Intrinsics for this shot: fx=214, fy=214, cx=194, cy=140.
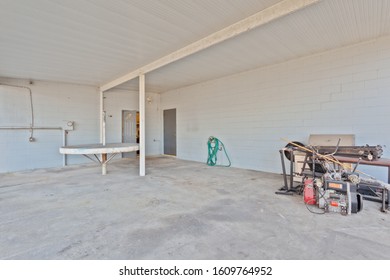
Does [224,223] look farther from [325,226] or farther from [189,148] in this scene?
[189,148]

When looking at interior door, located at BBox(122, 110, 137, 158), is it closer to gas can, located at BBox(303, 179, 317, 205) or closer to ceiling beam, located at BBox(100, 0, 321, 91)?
ceiling beam, located at BBox(100, 0, 321, 91)

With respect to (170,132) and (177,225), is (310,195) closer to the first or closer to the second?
(177,225)

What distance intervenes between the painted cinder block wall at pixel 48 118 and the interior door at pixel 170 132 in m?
1.98

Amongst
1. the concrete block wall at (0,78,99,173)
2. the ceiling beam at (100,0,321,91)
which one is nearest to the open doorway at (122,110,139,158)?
the concrete block wall at (0,78,99,173)

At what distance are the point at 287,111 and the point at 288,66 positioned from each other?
1117 millimetres

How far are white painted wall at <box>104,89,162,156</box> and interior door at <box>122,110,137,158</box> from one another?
0.17 m

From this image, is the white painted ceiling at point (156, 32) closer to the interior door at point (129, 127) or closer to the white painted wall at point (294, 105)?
the white painted wall at point (294, 105)

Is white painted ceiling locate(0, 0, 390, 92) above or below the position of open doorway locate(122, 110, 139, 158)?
above

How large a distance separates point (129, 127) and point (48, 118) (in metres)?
2.86

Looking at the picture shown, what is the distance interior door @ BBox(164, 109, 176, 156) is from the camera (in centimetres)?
925

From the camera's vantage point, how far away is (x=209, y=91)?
7.46 m

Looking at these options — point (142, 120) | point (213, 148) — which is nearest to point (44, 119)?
point (142, 120)

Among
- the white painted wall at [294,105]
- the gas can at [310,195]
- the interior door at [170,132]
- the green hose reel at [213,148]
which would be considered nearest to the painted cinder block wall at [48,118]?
the interior door at [170,132]

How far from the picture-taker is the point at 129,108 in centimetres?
891
